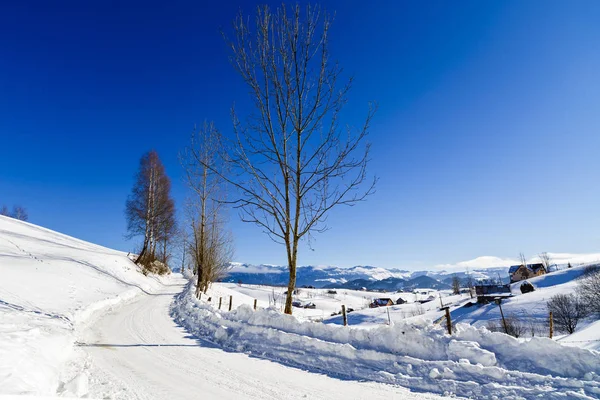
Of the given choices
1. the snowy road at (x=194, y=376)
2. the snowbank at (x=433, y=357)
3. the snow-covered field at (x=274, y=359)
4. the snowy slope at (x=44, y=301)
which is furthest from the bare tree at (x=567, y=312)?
the snowy slope at (x=44, y=301)

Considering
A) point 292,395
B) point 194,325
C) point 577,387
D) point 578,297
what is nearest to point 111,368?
point 292,395

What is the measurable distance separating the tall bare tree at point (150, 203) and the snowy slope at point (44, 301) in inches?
163

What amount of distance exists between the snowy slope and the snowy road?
0.72 meters

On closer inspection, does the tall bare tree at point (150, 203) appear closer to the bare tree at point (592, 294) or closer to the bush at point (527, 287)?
the bare tree at point (592, 294)

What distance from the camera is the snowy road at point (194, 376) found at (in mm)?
4230

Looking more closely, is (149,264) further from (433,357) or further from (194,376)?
(433,357)

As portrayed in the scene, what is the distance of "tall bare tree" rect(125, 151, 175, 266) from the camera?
89.9 ft

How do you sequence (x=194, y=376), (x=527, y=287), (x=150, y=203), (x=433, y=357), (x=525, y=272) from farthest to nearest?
(x=525, y=272) < (x=527, y=287) < (x=150, y=203) < (x=433, y=357) < (x=194, y=376)

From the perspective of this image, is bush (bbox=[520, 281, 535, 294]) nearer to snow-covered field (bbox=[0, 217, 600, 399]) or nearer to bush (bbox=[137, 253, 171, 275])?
bush (bbox=[137, 253, 171, 275])

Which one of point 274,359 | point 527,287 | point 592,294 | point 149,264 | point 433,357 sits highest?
point 149,264

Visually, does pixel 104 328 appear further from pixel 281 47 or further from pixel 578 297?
pixel 578 297

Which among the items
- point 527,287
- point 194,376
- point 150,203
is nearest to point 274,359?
point 194,376

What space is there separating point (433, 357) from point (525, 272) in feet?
386

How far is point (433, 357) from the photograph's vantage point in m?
5.23
